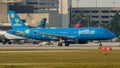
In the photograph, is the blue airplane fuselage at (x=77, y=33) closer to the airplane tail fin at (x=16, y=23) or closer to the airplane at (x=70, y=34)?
the airplane at (x=70, y=34)

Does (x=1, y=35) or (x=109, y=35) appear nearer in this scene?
(x=109, y=35)

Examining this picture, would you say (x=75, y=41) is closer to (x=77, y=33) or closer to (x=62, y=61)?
(x=77, y=33)

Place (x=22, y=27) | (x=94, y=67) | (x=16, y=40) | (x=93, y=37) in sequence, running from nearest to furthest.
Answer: (x=94, y=67)
(x=93, y=37)
(x=22, y=27)
(x=16, y=40)

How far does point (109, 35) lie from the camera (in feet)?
439

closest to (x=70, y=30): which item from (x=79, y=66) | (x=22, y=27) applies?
(x=22, y=27)

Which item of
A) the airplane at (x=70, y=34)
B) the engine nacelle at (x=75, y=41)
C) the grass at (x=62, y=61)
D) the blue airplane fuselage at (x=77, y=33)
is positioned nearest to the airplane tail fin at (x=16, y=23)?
the airplane at (x=70, y=34)

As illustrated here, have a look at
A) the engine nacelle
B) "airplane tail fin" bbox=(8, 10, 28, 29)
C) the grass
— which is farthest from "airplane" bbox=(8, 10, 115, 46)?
the grass

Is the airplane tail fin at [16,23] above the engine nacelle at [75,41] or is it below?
above

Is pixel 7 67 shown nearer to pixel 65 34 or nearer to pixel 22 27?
pixel 65 34

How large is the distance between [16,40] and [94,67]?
357 ft

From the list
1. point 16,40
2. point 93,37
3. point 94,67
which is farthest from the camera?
point 16,40

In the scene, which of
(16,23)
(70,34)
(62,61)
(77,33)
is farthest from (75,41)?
(62,61)

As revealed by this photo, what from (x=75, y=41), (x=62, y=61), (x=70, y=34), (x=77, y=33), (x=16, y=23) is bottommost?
(x=75, y=41)

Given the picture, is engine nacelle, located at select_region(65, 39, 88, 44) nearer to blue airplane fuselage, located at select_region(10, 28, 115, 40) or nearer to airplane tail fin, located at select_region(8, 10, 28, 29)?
blue airplane fuselage, located at select_region(10, 28, 115, 40)
